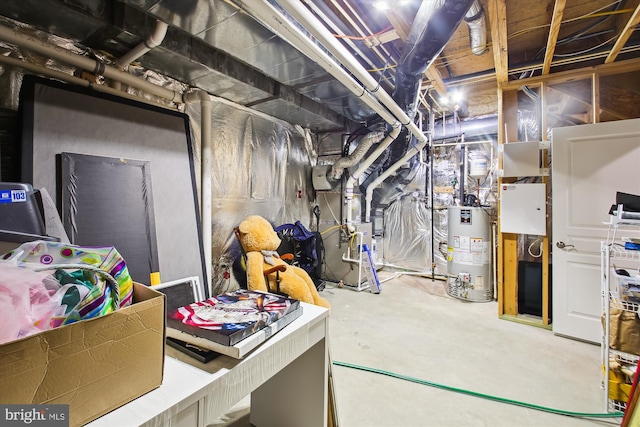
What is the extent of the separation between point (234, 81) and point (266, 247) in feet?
5.01

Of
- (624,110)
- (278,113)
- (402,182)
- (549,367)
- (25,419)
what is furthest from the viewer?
(402,182)

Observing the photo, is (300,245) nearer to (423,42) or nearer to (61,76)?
(423,42)

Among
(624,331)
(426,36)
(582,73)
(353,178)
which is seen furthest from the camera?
(353,178)

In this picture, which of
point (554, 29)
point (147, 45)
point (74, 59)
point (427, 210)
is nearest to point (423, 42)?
point (554, 29)

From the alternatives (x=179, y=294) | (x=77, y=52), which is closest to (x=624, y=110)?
(x=179, y=294)

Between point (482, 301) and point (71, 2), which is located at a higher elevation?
point (71, 2)

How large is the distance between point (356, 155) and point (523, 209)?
2.03m

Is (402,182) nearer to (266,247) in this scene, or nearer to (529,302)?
(529,302)

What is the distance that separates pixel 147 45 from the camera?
6.07 feet

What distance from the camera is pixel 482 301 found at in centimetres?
366

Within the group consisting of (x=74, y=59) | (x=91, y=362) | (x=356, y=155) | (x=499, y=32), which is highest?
(x=499, y=32)

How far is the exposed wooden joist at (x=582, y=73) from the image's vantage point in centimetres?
265

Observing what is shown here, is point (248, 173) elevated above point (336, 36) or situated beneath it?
situated beneath

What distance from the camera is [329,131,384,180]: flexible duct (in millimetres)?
3697
